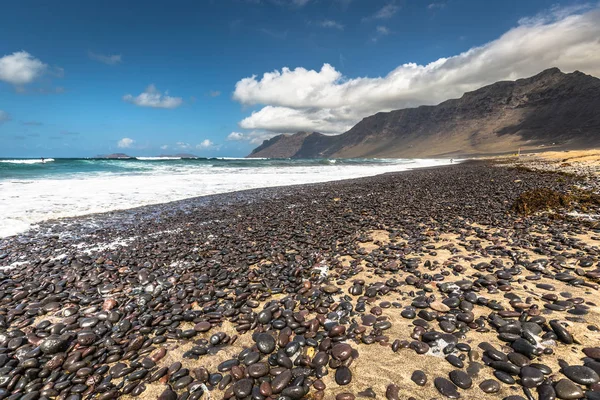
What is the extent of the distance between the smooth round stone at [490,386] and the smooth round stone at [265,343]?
234 cm

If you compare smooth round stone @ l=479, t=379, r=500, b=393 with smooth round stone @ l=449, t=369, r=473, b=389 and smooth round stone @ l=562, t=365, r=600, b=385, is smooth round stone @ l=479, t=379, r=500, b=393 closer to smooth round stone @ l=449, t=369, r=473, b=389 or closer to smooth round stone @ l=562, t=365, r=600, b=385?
smooth round stone @ l=449, t=369, r=473, b=389

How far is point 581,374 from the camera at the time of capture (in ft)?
8.98

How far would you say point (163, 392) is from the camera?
9.87 feet

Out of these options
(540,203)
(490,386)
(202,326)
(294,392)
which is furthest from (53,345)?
(540,203)

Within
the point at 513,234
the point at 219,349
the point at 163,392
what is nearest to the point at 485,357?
the point at 219,349

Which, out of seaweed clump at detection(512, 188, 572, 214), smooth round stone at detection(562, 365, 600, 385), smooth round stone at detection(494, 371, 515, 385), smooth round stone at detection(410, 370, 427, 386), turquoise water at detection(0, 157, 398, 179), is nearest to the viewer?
smooth round stone at detection(562, 365, 600, 385)

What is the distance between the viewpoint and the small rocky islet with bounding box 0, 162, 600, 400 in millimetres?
3029

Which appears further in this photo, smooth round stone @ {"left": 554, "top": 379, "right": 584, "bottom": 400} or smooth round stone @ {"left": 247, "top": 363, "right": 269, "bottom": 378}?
smooth round stone @ {"left": 247, "top": 363, "right": 269, "bottom": 378}

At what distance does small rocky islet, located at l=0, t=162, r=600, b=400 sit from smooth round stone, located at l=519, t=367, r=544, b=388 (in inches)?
0.6

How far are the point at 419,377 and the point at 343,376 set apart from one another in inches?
32.2

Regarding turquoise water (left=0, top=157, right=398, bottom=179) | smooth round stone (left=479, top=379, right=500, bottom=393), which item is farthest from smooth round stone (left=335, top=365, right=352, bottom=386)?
turquoise water (left=0, top=157, right=398, bottom=179)

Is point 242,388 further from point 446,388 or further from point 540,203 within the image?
point 540,203

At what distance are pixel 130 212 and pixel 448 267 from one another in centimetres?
1317

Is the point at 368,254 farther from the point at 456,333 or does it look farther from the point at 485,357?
the point at 485,357
